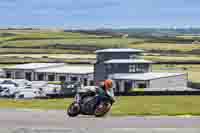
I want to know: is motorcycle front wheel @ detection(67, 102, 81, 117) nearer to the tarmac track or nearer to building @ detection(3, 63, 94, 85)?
the tarmac track

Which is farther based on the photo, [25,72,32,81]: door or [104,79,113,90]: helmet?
[25,72,32,81]: door

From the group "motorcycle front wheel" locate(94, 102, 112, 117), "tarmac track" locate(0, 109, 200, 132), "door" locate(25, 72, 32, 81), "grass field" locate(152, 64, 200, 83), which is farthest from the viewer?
"grass field" locate(152, 64, 200, 83)

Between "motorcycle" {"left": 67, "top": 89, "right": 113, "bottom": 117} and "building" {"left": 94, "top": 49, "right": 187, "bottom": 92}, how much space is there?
4289cm

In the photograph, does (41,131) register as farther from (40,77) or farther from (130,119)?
(40,77)

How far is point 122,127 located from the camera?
1527 cm

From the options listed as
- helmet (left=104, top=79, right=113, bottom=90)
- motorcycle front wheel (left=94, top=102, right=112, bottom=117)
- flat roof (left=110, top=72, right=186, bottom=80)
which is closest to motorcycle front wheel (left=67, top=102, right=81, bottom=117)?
motorcycle front wheel (left=94, top=102, right=112, bottom=117)

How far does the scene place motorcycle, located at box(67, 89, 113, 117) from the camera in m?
18.3

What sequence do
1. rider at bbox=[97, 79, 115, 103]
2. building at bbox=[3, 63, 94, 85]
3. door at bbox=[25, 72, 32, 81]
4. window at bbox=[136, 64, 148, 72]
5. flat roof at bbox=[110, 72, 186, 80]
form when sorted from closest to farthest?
1. rider at bbox=[97, 79, 115, 103]
2. flat roof at bbox=[110, 72, 186, 80]
3. window at bbox=[136, 64, 148, 72]
4. building at bbox=[3, 63, 94, 85]
5. door at bbox=[25, 72, 32, 81]

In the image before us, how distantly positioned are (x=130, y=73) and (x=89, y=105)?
5093 cm

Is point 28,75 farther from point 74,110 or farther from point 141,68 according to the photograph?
point 74,110

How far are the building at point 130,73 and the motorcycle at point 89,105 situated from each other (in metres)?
42.9

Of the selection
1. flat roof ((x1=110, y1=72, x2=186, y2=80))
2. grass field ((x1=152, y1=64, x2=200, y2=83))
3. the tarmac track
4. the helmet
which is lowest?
grass field ((x1=152, y1=64, x2=200, y2=83))

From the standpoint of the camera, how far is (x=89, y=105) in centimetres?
1842

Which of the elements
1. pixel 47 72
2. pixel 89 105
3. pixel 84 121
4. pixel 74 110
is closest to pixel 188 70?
pixel 47 72
